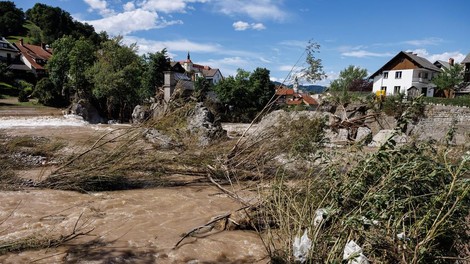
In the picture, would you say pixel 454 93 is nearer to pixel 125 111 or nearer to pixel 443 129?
pixel 443 129

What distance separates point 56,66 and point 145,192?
92.6ft

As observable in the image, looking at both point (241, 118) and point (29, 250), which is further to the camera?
point (241, 118)

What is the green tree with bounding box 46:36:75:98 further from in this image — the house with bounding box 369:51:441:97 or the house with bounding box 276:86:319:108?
the house with bounding box 369:51:441:97

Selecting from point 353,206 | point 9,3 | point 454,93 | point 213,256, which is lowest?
point 213,256

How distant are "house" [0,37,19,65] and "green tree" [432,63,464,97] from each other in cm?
4900

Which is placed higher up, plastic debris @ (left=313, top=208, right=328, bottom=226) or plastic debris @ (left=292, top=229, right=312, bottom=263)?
plastic debris @ (left=313, top=208, right=328, bottom=226)

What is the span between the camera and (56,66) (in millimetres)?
29594

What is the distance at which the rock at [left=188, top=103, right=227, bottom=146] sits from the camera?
854 centimetres

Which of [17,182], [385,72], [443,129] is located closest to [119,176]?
[17,182]

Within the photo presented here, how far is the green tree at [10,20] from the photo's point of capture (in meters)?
60.6

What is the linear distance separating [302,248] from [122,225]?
2878 mm

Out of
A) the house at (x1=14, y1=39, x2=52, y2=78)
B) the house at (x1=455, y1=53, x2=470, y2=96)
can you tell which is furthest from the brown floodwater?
the house at (x1=14, y1=39, x2=52, y2=78)

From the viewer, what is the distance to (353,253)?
250 centimetres

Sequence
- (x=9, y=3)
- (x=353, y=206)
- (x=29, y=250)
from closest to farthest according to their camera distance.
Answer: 1. (x=353, y=206)
2. (x=29, y=250)
3. (x=9, y=3)
